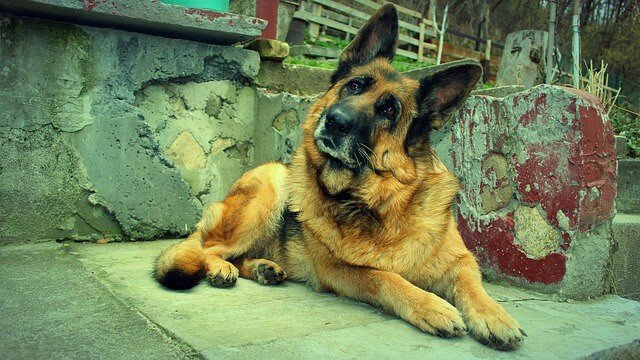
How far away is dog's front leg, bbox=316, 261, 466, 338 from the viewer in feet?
7.95

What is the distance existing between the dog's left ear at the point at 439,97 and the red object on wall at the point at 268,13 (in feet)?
10.4

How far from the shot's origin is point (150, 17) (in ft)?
12.6

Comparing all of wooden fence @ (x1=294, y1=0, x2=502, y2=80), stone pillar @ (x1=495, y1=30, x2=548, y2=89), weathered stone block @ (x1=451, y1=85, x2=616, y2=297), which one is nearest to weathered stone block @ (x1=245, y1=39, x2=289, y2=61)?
weathered stone block @ (x1=451, y1=85, x2=616, y2=297)

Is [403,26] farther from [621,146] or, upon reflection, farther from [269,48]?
[269,48]

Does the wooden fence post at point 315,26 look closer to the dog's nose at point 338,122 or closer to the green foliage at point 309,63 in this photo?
the green foliage at point 309,63

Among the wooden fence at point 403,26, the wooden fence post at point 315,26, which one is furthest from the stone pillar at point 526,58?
the wooden fence post at point 315,26

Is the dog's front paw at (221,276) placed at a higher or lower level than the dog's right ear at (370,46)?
lower

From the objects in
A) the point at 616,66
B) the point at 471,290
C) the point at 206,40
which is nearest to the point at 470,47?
the point at 616,66

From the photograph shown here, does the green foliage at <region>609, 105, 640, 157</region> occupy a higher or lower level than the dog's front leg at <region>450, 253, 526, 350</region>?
higher

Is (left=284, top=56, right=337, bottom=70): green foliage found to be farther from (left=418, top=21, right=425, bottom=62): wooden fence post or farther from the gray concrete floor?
(left=418, top=21, right=425, bottom=62): wooden fence post

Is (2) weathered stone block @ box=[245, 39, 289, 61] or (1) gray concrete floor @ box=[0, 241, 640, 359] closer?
(1) gray concrete floor @ box=[0, 241, 640, 359]

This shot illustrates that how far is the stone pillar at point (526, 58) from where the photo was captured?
8266 millimetres

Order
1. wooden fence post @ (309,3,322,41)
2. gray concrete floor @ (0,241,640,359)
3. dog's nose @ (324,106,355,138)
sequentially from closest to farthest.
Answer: gray concrete floor @ (0,241,640,359) → dog's nose @ (324,106,355,138) → wooden fence post @ (309,3,322,41)

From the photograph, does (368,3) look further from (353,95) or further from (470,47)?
(353,95)
